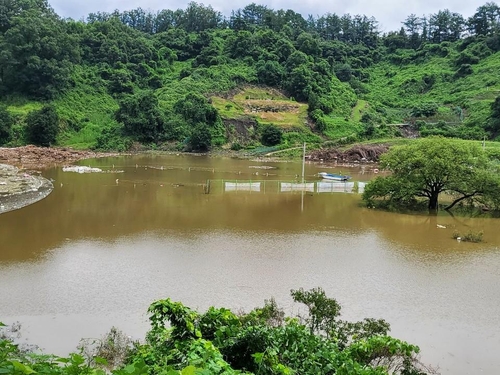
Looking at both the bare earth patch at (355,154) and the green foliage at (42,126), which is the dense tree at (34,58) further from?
the bare earth patch at (355,154)

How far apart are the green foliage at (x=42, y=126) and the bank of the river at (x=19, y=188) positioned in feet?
65.9

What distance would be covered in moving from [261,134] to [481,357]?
2284 inches

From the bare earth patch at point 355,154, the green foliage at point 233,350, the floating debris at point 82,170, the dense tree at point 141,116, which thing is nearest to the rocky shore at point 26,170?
the floating debris at point 82,170

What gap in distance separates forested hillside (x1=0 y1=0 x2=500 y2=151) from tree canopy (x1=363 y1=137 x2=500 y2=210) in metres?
36.0

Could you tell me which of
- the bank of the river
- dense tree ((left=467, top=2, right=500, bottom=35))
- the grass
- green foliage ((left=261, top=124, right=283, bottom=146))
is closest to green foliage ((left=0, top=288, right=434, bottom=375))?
the bank of the river

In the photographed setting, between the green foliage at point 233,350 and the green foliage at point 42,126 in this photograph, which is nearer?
the green foliage at point 233,350

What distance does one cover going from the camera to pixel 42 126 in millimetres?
57625

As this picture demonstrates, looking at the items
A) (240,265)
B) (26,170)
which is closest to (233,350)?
(240,265)

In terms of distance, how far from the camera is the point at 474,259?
18.4 m

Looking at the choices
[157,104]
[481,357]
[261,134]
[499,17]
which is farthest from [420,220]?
[499,17]

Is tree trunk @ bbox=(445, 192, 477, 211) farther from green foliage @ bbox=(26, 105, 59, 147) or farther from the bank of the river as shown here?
green foliage @ bbox=(26, 105, 59, 147)

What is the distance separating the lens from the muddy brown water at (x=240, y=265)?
12.0 metres

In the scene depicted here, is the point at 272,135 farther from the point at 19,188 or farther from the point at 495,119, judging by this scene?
the point at 19,188

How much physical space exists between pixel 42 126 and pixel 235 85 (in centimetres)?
3272
